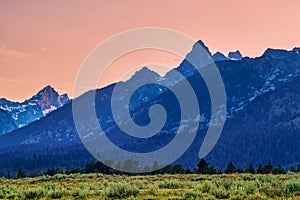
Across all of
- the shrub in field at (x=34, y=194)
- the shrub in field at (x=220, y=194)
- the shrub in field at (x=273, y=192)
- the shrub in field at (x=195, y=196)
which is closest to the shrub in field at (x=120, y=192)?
the shrub in field at (x=195, y=196)

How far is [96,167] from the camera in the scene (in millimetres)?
107875

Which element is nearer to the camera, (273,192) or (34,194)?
(273,192)

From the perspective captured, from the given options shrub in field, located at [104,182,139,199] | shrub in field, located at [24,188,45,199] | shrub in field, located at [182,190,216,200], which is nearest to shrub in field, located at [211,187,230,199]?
shrub in field, located at [182,190,216,200]

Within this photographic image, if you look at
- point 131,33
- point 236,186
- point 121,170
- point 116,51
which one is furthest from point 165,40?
point 236,186

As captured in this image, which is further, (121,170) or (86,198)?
(121,170)

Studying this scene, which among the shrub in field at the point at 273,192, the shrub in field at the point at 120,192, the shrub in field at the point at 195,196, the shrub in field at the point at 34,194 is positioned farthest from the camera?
the shrub in field at the point at 34,194

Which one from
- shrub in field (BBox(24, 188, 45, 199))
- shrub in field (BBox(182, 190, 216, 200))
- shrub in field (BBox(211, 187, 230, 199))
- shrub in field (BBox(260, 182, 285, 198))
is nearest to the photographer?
shrub in field (BBox(182, 190, 216, 200))

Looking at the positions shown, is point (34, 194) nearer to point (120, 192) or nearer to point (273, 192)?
point (120, 192)

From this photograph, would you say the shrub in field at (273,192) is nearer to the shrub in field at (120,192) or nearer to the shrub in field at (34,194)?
the shrub in field at (120,192)

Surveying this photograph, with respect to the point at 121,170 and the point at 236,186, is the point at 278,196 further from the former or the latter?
the point at 121,170

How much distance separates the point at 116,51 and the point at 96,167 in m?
44.5

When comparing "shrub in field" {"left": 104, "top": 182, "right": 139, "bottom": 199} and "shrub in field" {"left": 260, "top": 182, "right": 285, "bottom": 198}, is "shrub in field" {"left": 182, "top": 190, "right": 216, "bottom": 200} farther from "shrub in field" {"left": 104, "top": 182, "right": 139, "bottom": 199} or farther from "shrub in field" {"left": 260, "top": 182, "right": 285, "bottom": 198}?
"shrub in field" {"left": 104, "top": 182, "right": 139, "bottom": 199}

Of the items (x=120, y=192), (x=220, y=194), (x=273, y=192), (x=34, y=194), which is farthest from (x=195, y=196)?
(x=34, y=194)

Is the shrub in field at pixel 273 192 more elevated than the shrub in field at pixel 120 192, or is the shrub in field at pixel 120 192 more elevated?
the shrub in field at pixel 120 192
